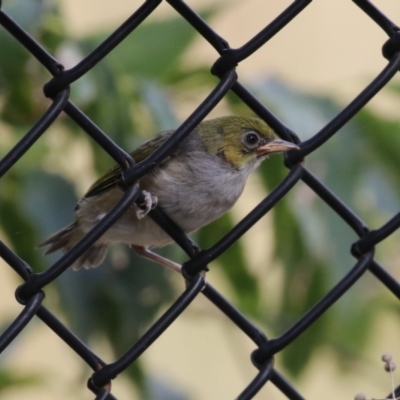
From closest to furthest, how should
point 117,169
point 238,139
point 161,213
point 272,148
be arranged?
point 161,213 → point 117,169 → point 272,148 → point 238,139

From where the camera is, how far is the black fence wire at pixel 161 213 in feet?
5.73

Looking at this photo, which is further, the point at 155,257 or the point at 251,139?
the point at 251,139

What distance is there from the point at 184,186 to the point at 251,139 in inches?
21.5

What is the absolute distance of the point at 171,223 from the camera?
210cm

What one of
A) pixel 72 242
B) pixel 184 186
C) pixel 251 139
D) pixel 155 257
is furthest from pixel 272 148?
pixel 72 242

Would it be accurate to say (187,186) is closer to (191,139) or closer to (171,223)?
(191,139)

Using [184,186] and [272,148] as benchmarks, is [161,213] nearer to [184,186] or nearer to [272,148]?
[184,186]

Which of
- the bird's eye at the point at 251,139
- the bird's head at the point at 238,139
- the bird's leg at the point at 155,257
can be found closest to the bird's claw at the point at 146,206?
the bird's leg at the point at 155,257

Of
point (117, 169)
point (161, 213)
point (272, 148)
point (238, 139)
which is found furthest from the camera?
point (238, 139)

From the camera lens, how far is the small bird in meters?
2.70

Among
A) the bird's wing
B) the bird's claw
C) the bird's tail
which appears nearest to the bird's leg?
the bird's tail

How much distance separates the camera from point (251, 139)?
3221 mm

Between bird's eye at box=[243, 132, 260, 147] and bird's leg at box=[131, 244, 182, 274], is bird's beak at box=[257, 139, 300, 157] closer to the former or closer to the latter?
bird's eye at box=[243, 132, 260, 147]

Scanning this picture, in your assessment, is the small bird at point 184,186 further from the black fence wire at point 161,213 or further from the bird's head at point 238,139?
the black fence wire at point 161,213
